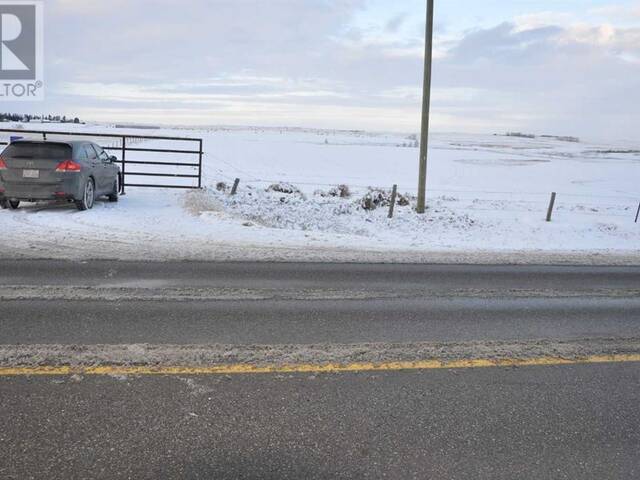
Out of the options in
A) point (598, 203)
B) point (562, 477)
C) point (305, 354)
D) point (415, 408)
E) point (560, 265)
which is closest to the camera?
point (562, 477)

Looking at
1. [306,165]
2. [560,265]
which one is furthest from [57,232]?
[306,165]

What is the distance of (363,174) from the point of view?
3894cm

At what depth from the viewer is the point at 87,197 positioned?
536 inches

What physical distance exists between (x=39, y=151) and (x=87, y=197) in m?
1.51

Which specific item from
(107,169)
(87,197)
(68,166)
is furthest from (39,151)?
(107,169)

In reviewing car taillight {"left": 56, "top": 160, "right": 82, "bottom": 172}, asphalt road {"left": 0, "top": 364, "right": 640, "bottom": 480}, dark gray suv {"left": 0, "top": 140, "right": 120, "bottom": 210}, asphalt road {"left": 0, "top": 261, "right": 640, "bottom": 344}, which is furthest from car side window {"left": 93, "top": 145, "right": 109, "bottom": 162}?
asphalt road {"left": 0, "top": 364, "right": 640, "bottom": 480}

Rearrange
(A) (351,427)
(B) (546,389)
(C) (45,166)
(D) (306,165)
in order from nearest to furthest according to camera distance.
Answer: (A) (351,427) → (B) (546,389) → (C) (45,166) → (D) (306,165)

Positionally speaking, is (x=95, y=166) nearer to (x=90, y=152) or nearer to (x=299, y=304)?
(x=90, y=152)

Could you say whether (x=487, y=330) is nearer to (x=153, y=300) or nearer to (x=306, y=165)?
(x=153, y=300)

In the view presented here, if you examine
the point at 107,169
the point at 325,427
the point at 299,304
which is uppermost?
the point at 107,169

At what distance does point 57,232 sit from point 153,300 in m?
5.66

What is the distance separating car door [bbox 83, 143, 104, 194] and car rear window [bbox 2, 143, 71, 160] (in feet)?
2.78

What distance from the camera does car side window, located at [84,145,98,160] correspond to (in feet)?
45.4

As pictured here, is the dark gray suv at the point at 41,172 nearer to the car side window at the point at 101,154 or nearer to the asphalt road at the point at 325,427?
the car side window at the point at 101,154
